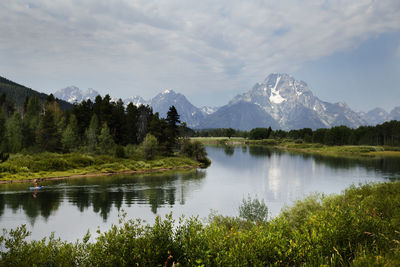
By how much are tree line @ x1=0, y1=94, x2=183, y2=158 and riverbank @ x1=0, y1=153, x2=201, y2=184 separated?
27.0ft

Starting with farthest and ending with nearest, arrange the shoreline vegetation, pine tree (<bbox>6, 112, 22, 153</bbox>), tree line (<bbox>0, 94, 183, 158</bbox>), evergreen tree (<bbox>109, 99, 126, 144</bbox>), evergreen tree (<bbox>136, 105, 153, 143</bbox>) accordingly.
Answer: evergreen tree (<bbox>136, 105, 153, 143</bbox>), evergreen tree (<bbox>109, 99, 126, 144</bbox>), tree line (<bbox>0, 94, 183, 158</bbox>), pine tree (<bbox>6, 112, 22, 153</bbox>), the shoreline vegetation

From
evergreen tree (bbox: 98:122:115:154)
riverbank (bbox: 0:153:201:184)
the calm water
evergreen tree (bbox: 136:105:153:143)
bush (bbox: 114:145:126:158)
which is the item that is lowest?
the calm water

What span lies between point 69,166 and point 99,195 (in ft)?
94.8

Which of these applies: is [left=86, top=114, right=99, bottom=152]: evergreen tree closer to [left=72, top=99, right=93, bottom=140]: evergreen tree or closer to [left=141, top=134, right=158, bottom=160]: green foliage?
[left=72, top=99, right=93, bottom=140]: evergreen tree

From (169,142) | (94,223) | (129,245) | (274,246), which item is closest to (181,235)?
(129,245)

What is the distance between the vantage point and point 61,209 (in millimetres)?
41969

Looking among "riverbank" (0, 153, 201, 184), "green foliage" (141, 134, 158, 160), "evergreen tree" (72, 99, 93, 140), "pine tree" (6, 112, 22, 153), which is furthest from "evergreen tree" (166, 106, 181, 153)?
"pine tree" (6, 112, 22, 153)

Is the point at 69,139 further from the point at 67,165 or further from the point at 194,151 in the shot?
the point at 194,151

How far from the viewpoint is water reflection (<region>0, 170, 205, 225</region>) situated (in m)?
42.7

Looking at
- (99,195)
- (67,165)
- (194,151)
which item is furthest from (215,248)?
(194,151)

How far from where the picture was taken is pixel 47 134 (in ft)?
282

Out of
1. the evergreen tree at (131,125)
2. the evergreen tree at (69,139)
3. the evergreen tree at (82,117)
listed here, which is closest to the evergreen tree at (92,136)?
the evergreen tree at (69,139)

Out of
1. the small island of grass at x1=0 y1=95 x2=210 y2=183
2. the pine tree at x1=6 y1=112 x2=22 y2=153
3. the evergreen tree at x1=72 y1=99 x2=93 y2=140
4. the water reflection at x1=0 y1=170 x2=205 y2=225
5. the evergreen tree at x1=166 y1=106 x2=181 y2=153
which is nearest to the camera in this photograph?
A: the water reflection at x1=0 y1=170 x2=205 y2=225

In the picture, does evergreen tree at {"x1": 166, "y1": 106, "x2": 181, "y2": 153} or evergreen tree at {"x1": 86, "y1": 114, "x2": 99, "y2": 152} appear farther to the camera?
evergreen tree at {"x1": 166, "y1": 106, "x2": 181, "y2": 153}
